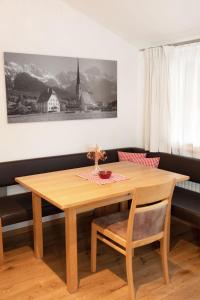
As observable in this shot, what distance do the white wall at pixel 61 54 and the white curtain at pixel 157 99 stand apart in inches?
10.9

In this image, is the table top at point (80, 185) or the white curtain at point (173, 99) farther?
the white curtain at point (173, 99)

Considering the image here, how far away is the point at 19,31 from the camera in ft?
10.6

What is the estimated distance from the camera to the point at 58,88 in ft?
11.6

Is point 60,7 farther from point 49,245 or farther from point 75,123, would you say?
point 49,245

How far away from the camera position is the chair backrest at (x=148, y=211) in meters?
2.21

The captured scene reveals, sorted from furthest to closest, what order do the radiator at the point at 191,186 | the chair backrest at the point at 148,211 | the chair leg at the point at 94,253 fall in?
the radiator at the point at 191,186
the chair leg at the point at 94,253
the chair backrest at the point at 148,211

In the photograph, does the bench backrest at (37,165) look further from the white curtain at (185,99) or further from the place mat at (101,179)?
the white curtain at (185,99)

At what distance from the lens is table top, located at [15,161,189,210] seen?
2305 millimetres

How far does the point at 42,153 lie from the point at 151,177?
4.29 ft

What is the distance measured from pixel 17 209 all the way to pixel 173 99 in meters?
2.18

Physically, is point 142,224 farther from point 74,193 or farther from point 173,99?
point 173,99

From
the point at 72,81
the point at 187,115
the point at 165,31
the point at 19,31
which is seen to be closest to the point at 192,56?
the point at 165,31

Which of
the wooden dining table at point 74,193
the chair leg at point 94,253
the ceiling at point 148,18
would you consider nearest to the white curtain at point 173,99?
the ceiling at point 148,18

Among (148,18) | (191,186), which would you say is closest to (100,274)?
(191,186)
